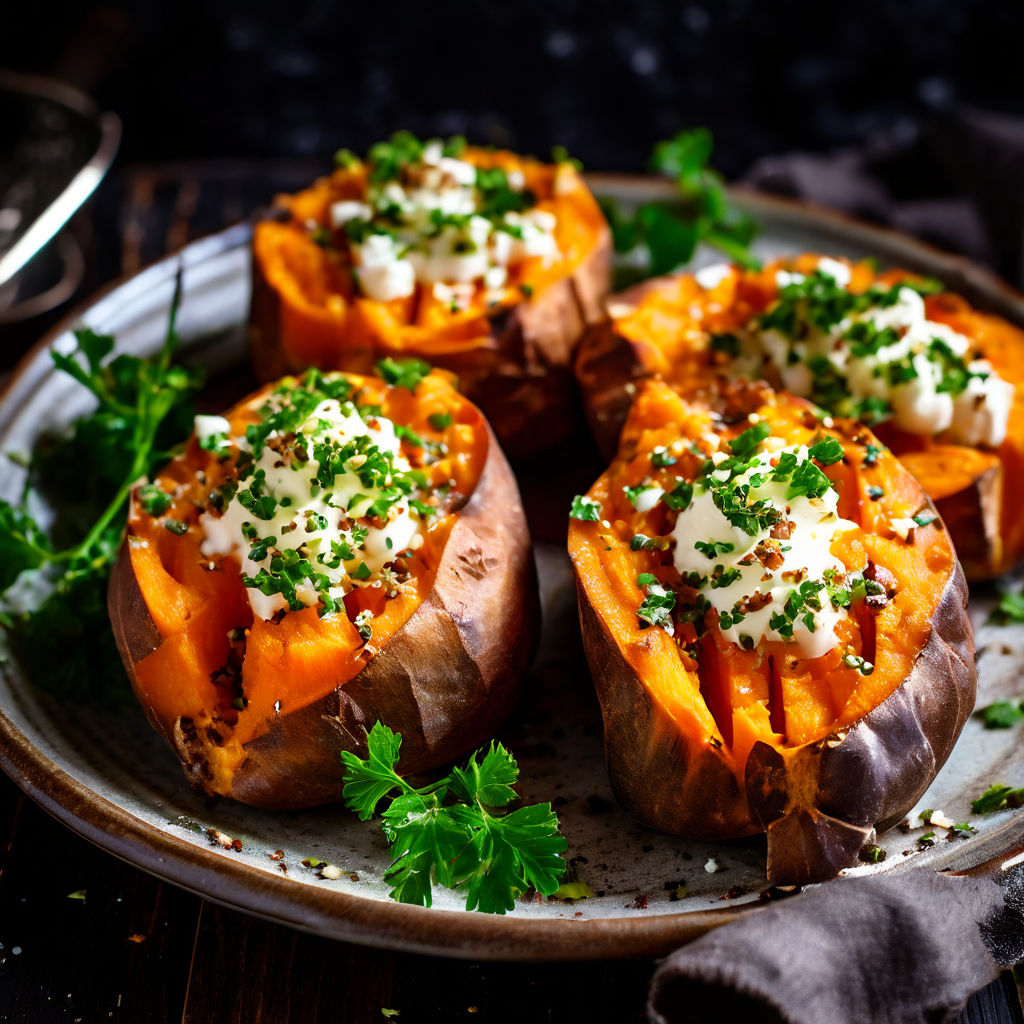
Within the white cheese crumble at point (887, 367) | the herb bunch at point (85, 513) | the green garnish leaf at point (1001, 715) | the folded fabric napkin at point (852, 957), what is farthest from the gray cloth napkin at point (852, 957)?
the herb bunch at point (85, 513)

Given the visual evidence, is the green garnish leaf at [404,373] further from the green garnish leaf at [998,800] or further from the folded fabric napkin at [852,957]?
the green garnish leaf at [998,800]

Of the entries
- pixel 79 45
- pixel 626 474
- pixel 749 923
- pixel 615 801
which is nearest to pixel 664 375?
pixel 626 474

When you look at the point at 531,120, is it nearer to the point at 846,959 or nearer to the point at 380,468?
the point at 380,468

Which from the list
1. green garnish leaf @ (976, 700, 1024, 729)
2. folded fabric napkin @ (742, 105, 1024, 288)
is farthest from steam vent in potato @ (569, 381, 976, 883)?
folded fabric napkin @ (742, 105, 1024, 288)

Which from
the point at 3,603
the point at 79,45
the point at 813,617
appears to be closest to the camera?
the point at 813,617

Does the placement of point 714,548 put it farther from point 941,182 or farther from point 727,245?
point 941,182

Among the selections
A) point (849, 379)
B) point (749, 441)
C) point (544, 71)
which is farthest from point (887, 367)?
point (544, 71)
